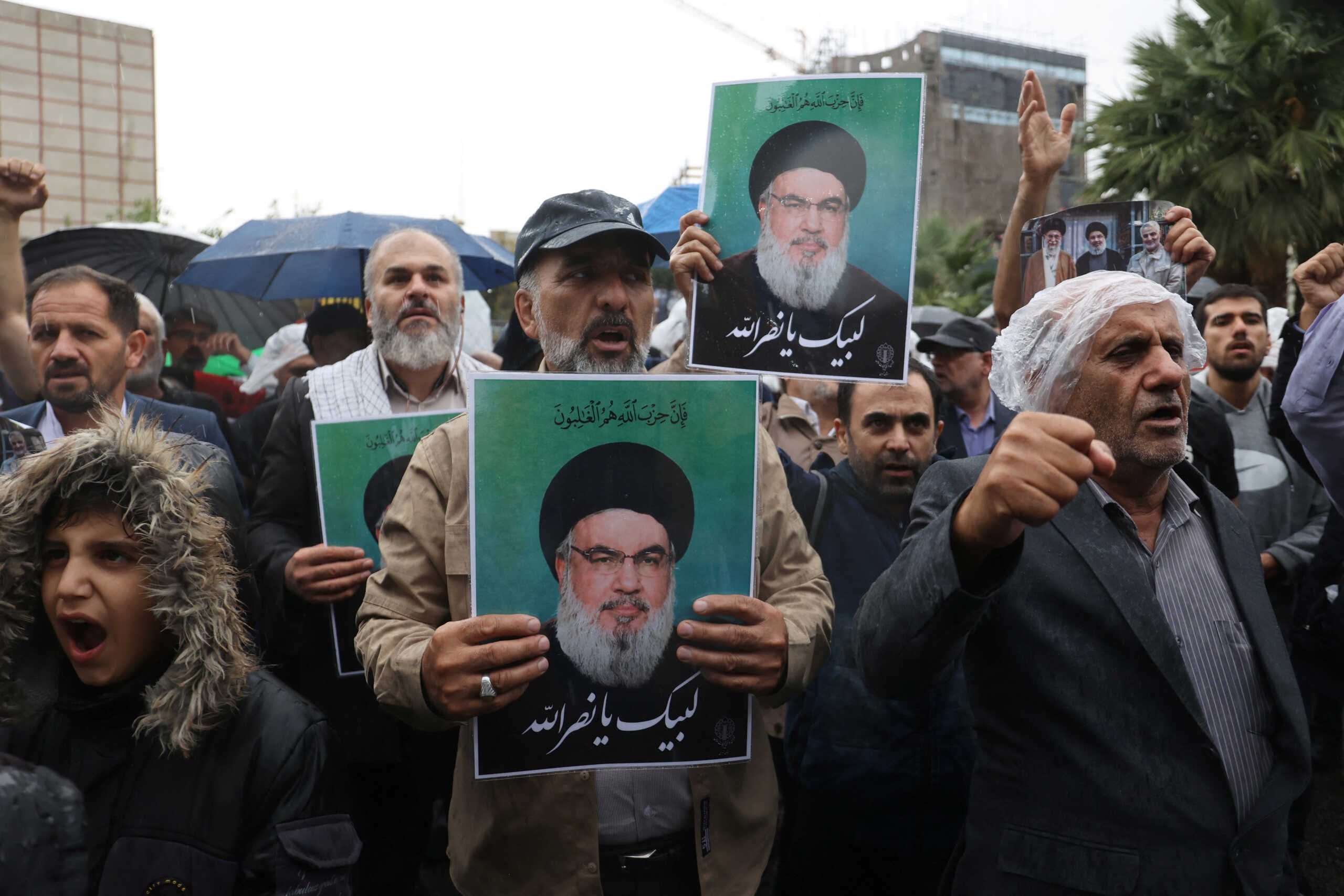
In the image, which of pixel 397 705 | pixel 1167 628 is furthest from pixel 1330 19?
pixel 397 705

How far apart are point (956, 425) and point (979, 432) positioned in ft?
0.92

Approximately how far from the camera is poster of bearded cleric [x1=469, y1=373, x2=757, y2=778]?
1.73m

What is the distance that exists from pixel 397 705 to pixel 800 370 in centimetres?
120

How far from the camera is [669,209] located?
20.5 feet

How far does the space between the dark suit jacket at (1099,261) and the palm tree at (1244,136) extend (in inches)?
322

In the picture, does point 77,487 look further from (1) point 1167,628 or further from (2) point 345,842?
(1) point 1167,628

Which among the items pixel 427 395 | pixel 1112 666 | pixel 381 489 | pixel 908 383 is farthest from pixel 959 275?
pixel 1112 666

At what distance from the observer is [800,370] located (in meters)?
2.40

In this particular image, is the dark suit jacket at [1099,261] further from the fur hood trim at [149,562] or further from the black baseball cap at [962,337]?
the black baseball cap at [962,337]

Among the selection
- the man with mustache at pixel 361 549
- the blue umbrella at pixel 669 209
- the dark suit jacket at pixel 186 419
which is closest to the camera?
the man with mustache at pixel 361 549

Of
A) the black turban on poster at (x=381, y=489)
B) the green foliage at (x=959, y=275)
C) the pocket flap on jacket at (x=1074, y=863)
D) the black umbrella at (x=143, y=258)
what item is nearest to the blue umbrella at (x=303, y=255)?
the black umbrella at (x=143, y=258)

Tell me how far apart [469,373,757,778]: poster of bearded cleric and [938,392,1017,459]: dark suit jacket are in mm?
2271

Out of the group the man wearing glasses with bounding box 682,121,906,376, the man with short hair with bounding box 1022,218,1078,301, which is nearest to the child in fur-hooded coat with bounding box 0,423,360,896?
the man wearing glasses with bounding box 682,121,906,376

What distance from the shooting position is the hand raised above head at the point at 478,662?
1.64 m
